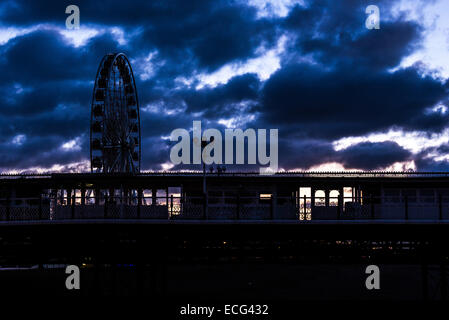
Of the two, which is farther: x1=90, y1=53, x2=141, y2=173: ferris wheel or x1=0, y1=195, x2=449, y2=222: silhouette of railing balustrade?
x1=90, y1=53, x2=141, y2=173: ferris wheel

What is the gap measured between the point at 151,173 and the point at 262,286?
27.1 meters

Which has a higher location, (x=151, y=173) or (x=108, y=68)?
(x=108, y=68)

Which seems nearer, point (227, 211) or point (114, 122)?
point (227, 211)

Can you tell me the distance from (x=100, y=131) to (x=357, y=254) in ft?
126

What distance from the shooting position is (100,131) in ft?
153

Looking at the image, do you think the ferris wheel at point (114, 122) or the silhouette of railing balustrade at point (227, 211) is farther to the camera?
the ferris wheel at point (114, 122)

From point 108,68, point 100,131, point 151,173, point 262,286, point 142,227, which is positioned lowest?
point 262,286
